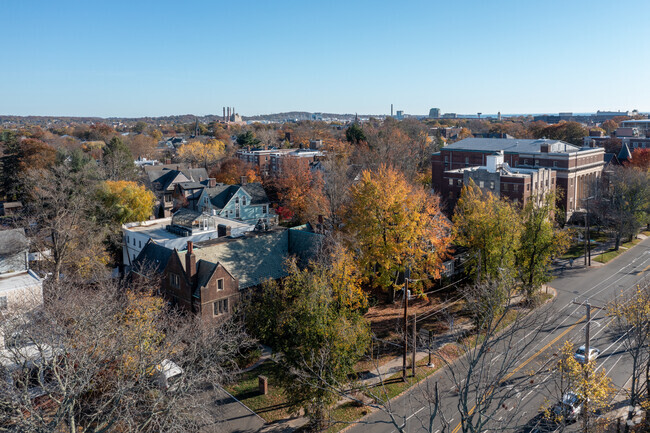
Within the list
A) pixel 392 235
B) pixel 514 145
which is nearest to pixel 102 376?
pixel 392 235

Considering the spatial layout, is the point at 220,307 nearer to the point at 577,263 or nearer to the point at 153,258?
the point at 153,258

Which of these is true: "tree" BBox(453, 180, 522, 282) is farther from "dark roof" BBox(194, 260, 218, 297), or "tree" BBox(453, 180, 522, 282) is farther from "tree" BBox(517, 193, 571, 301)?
"dark roof" BBox(194, 260, 218, 297)

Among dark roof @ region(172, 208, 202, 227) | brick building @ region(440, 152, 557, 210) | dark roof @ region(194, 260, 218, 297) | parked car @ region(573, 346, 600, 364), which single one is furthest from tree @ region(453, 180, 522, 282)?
dark roof @ region(172, 208, 202, 227)

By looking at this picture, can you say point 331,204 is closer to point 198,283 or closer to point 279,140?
Answer: point 198,283

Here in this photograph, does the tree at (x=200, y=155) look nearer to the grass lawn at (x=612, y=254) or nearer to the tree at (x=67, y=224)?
the tree at (x=67, y=224)

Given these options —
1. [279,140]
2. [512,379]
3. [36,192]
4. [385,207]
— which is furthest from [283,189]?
[279,140]

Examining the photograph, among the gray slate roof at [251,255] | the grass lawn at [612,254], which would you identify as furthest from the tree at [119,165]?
the grass lawn at [612,254]
